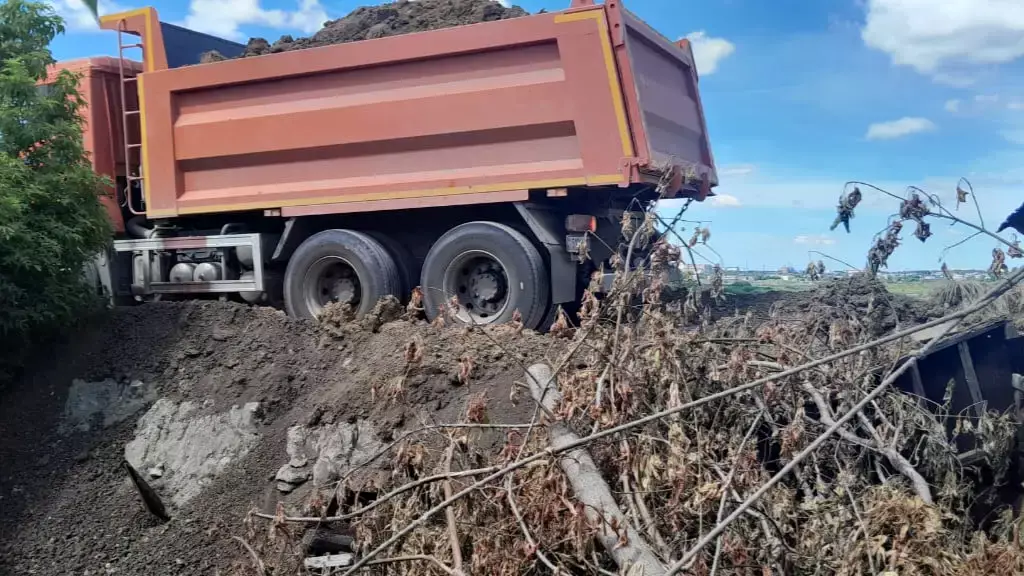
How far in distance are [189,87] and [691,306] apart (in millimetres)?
4815

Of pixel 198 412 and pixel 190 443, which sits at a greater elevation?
pixel 198 412

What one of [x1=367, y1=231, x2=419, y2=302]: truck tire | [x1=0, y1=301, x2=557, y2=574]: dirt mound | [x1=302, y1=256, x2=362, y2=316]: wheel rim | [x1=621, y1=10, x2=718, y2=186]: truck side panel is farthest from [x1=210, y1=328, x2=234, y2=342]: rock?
[x1=621, y1=10, x2=718, y2=186]: truck side panel

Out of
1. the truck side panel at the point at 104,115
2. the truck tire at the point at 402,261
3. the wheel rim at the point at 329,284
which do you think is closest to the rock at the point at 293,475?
the truck tire at the point at 402,261

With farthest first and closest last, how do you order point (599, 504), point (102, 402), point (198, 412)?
point (102, 402), point (198, 412), point (599, 504)

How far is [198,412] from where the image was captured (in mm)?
5398

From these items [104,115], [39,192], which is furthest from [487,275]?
[104,115]

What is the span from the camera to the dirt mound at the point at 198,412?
455 cm

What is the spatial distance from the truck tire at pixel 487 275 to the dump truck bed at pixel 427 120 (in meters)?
0.30

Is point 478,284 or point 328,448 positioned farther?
point 478,284

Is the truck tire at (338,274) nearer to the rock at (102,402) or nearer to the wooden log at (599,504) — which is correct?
the rock at (102,402)

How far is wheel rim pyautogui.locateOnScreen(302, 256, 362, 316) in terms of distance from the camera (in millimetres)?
7086

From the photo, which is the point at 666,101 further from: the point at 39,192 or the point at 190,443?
the point at 39,192

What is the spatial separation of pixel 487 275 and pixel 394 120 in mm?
1399

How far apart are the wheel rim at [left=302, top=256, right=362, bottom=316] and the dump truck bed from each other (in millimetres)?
476
